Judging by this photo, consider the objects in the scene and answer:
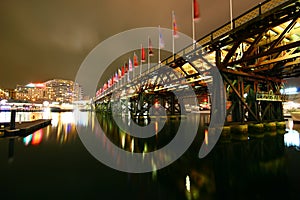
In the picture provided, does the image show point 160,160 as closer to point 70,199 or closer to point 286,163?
point 70,199

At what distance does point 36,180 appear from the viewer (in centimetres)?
545

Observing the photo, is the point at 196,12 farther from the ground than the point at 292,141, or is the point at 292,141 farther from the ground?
the point at 196,12

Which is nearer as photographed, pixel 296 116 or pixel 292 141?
pixel 292 141

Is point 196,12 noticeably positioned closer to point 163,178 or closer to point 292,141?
point 292,141

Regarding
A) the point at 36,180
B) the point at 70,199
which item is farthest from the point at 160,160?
the point at 36,180

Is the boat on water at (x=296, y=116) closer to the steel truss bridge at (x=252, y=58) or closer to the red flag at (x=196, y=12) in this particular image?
the steel truss bridge at (x=252, y=58)

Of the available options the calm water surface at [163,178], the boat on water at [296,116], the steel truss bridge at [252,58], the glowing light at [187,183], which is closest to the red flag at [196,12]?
the steel truss bridge at [252,58]

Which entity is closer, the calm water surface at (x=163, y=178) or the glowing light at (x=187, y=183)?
the calm water surface at (x=163, y=178)

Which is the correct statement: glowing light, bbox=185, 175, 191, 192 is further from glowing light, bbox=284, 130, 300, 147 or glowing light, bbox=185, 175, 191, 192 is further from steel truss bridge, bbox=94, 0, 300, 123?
glowing light, bbox=284, 130, 300, 147

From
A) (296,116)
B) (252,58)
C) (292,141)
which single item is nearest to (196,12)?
(252,58)

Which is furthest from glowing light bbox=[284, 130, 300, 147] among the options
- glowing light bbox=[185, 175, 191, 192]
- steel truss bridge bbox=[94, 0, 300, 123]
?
glowing light bbox=[185, 175, 191, 192]

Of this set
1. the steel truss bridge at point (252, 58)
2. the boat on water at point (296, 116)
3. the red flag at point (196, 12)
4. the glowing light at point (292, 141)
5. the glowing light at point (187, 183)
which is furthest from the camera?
the boat on water at point (296, 116)

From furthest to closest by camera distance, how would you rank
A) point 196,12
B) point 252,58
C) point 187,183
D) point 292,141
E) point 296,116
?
point 296,116 → point 196,12 → point 292,141 → point 252,58 → point 187,183

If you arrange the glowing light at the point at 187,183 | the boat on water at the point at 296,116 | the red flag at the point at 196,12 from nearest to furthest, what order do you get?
the glowing light at the point at 187,183, the red flag at the point at 196,12, the boat on water at the point at 296,116
